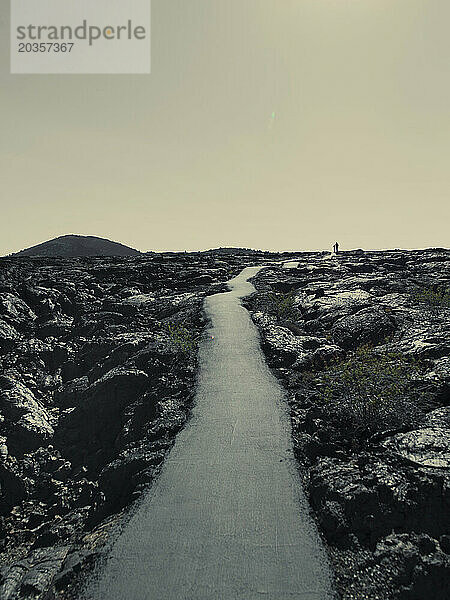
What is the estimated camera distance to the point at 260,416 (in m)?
8.16

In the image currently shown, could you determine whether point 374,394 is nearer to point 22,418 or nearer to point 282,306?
point 22,418

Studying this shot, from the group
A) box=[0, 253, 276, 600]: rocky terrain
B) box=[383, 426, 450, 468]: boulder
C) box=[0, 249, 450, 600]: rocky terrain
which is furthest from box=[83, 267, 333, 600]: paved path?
box=[383, 426, 450, 468]: boulder

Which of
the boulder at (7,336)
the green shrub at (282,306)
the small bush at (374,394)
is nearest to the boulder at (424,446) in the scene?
the small bush at (374,394)

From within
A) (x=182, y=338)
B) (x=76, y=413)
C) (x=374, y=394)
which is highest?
(x=182, y=338)

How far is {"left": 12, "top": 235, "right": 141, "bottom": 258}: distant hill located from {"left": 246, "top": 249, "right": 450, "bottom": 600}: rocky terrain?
175 ft

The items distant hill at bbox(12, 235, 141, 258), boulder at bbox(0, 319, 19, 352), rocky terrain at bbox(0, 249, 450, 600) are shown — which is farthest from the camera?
distant hill at bbox(12, 235, 141, 258)

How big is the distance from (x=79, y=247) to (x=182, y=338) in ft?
212

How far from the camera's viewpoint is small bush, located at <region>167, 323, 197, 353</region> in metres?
11.8

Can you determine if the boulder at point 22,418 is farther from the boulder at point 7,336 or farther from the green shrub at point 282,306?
the green shrub at point 282,306

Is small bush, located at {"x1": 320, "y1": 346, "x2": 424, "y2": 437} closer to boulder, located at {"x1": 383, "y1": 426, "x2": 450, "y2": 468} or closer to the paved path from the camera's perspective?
boulder, located at {"x1": 383, "y1": 426, "x2": 450, "y2": 468}

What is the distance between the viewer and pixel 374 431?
759 centimetres

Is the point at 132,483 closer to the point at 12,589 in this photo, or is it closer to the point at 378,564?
the point at 12,589

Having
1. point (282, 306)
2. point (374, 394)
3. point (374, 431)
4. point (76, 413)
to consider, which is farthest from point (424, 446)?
point (282, 306)

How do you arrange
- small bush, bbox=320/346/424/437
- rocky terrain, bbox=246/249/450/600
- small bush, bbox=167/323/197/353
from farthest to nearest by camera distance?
small bush, bbox=167/323/197/353 → small bush, bbox=320/346/424/437 → rocky terrain, bbox=246/249/450/600
